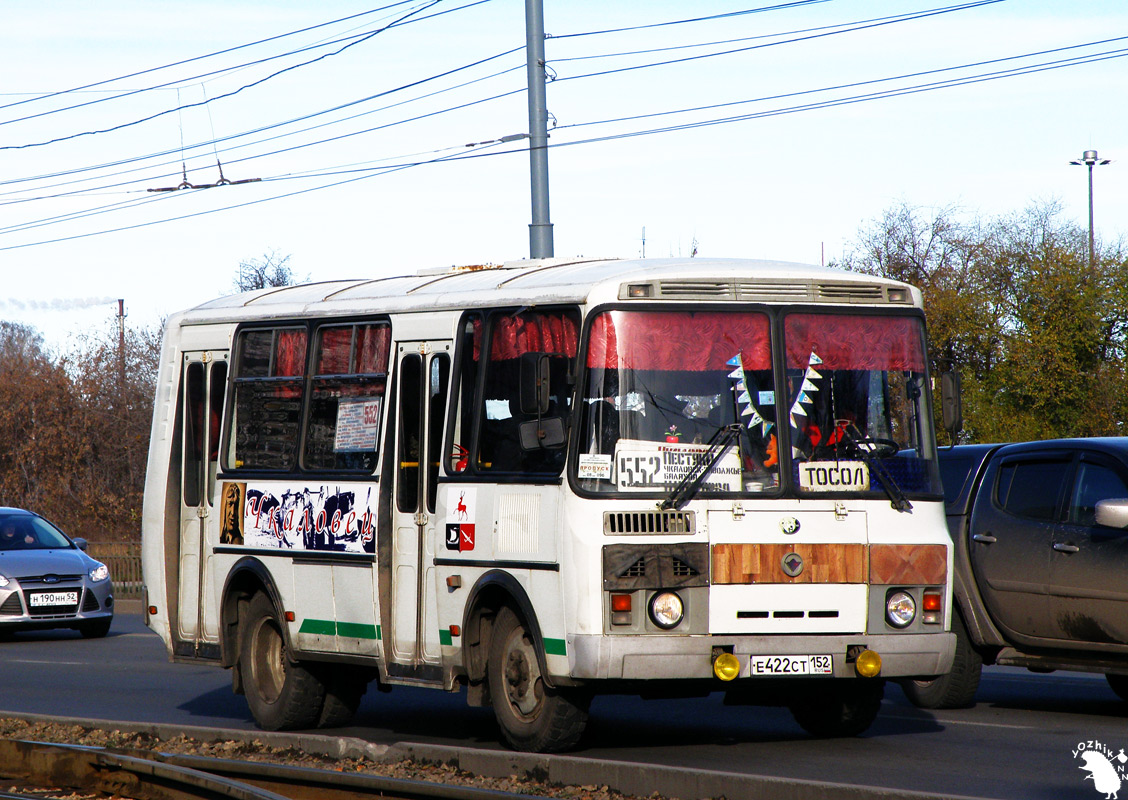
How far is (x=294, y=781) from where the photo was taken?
29.4ft

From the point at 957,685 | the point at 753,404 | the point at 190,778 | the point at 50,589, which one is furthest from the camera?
the point at 50,589

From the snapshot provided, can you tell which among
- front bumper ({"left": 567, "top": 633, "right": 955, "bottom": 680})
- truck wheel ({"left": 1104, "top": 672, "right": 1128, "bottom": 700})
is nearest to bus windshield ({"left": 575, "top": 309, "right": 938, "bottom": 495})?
front bumper ({"left": 567, "top": 633, "right": 955, "bottom": 680})

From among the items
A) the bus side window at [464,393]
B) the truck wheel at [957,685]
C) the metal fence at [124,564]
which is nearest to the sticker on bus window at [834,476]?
the bus side window at [464,393]

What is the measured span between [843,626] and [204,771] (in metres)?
3.65

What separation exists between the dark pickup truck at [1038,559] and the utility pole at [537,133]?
6.92 meters

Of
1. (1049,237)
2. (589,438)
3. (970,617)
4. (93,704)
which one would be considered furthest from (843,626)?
(1049,237)

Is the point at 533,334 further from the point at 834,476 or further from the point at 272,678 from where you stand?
the point at 272,678

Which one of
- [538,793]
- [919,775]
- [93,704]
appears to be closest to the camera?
[538,793]

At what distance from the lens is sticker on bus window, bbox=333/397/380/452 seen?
11.0 meters

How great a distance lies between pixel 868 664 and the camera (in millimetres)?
9398

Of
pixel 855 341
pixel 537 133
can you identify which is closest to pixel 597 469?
pixel 855 341

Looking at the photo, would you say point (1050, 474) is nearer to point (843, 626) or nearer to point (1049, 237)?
point (843, 626)

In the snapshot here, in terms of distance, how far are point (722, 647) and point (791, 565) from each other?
0.60m

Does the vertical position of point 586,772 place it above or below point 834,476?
below
